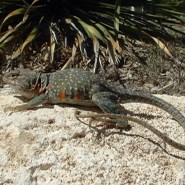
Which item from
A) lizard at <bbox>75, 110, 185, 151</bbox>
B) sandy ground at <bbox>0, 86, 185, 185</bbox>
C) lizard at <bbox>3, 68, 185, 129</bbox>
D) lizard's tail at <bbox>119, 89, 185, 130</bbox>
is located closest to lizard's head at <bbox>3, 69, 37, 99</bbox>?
lizard at <bbox>3, 68, 185, 129</bbox>

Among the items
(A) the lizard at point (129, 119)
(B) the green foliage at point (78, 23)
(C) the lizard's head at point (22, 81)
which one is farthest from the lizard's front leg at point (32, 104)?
(B) the green foliage at point (78, 23)

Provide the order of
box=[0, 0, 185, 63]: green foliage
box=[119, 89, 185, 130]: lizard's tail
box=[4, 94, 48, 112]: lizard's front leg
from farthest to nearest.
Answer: box=[0, 0, 185, 63]: green foliage
box=[119, 89, 185, 130]: lizard's tail
box=[4, 94, 48, 112]: lizard's front leg

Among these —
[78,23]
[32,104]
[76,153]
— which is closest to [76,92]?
[32,104]

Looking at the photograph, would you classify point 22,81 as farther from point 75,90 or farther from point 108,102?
point 108,102

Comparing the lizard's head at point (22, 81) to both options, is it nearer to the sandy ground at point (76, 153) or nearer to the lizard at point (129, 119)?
the sandy ground at point (76, 153)

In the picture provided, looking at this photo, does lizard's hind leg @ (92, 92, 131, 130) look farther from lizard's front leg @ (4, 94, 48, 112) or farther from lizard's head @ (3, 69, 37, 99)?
lizard's head @ (3, 69, 37, 99)

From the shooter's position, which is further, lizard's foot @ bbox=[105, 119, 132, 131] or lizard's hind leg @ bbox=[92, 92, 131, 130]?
lizard's hind leg @ bbox=[92, 92, 131, 130]

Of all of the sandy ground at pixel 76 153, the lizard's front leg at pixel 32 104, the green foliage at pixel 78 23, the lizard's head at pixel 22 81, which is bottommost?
the green foliage at pixel 78 23
